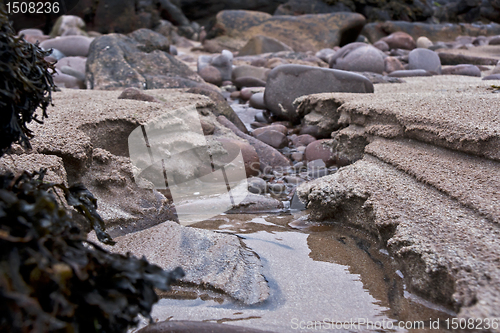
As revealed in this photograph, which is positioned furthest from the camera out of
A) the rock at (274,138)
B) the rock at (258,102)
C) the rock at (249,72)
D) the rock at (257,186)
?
the rock at (249,72)

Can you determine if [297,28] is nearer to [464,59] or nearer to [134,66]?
[464,59]

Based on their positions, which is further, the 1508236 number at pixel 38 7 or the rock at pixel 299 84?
the 1508236 number at pixel 38 7

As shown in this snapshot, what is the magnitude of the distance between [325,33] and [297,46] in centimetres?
104

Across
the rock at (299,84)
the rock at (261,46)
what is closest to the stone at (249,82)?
the rock at (299,84)

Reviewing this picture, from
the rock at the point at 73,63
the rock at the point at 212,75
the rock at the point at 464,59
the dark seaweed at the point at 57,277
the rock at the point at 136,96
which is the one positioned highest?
the dark seaweed at the point at 57,277

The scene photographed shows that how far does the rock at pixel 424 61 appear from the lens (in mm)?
7107

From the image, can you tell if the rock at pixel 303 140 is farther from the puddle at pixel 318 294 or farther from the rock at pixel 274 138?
the puddle at pixel 318 294

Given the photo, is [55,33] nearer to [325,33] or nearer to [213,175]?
[325,33]

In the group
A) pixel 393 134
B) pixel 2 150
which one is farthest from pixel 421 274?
pixel 2 150

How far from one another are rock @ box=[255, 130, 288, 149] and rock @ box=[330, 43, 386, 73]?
333 centimetres

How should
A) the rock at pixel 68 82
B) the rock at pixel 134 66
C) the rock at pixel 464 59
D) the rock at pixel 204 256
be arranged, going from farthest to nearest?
the rock at pixel 464 59 → the rock at pixel 68 82 → the rock at pixel 134 66 → the rock at pixel 204 256

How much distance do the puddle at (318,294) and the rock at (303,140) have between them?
1972 mm

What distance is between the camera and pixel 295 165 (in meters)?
3.45

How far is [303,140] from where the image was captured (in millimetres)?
3914
